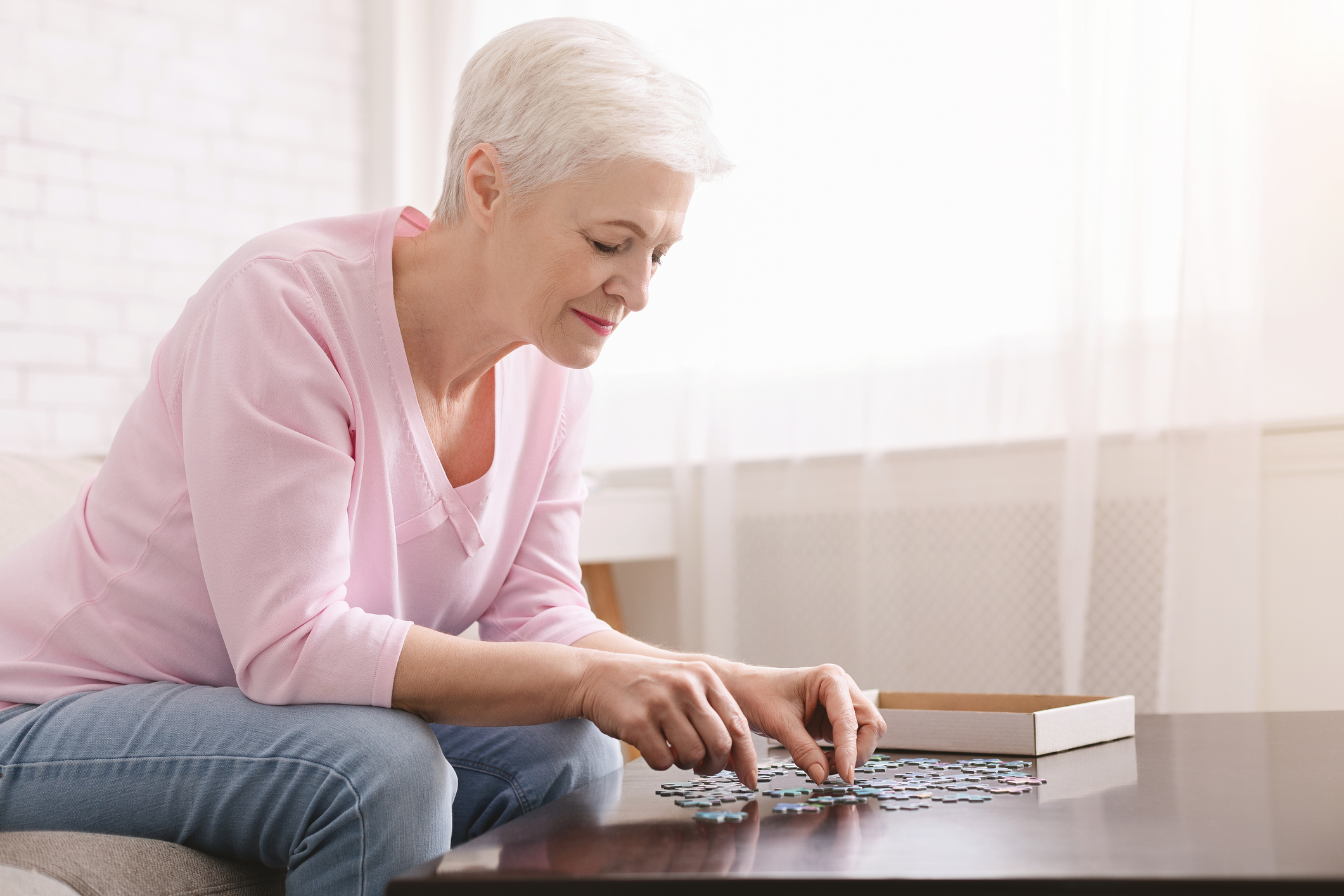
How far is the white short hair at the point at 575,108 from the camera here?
131 cm

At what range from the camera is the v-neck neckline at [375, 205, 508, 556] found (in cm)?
134

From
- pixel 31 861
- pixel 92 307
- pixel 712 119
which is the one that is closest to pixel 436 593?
pixel 31 861

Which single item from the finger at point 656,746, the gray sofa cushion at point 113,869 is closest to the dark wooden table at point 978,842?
the finger at point 656,746

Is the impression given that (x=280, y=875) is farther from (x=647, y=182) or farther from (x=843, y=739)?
(x=647, y=182)

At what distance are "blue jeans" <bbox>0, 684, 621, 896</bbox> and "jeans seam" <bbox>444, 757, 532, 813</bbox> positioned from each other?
0.19 meters

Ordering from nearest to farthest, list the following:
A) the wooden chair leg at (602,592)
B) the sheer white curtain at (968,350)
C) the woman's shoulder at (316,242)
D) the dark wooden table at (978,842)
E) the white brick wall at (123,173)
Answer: the dark wooden table at (978,842) < the woman's shoulder at (316,242) < the sheer white curtain at (968,350) < the white brick wall at (123,173) < the wooden chair leg at (602,592)

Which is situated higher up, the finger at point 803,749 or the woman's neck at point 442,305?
the woman's neck at point 442,305

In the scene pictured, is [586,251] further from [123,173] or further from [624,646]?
[123,173]

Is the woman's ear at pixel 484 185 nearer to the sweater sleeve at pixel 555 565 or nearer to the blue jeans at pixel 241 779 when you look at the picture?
the sweater sleeve at pixel 555 565

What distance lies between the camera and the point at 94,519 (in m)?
1.34

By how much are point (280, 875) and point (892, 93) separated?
2197 mm

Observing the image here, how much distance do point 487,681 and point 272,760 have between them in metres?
0.19

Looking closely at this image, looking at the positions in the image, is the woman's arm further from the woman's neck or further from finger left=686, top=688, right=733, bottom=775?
the woman's neck

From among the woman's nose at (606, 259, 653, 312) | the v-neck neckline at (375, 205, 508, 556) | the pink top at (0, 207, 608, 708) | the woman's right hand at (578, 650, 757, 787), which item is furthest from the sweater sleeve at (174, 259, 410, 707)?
the woman's nose at (606, 259, 653, 312)
